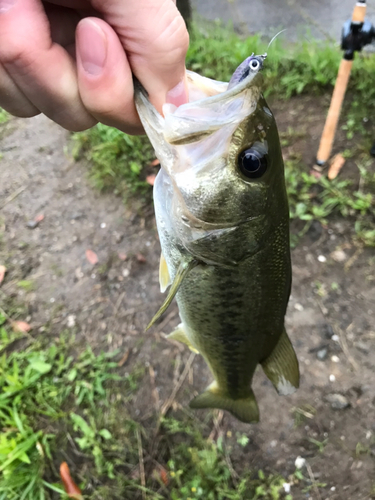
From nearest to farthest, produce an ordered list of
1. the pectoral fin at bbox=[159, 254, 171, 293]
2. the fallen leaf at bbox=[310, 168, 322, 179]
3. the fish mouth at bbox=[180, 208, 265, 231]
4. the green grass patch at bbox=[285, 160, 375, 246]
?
the fish mouth at bbox=[180, 208, 265, 231] → the pectoral fin at bbox=[159, 254, 171, 293] → the green grass patch at bbox=[285, 160, 375, 246] → the fallen leaf at bbox=[310, 168, 322, 179]

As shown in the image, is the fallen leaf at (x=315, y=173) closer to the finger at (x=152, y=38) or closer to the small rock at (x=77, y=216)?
the small rock at (x=77, y=216)

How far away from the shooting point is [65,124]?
1260 mm

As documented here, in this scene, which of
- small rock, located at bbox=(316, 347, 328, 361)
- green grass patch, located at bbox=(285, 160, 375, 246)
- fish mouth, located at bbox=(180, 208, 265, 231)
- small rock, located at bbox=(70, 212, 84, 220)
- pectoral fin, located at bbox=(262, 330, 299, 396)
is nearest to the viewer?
fish mouth, located at bbox=(180, 208, 265, 231)

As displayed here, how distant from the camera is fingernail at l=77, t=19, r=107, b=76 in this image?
0.98 metres

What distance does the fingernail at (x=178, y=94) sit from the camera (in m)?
1.11

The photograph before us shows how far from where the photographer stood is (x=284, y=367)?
1758mm

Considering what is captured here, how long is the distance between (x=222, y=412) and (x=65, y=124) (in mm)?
2187

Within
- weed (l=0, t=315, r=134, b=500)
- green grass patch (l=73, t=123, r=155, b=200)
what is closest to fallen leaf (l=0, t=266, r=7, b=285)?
weed (l=0, t=315, r=134, b=500)

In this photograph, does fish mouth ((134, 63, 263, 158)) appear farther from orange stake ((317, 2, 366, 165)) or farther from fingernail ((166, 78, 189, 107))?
orange stake ((317, 2, 366, 165))

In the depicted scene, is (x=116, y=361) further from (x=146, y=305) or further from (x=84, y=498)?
(x=84, y=498)

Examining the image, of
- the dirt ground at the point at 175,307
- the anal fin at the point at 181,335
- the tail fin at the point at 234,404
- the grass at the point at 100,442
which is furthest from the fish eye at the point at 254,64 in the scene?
the grass at the point at 100,442

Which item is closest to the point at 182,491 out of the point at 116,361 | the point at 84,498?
the point at 84,498

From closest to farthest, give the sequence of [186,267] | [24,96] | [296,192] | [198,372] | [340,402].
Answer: [24,96] → [186,267] → [340,402] → [198,372] → [296,192]

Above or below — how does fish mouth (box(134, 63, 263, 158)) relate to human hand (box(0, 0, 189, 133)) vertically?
below
